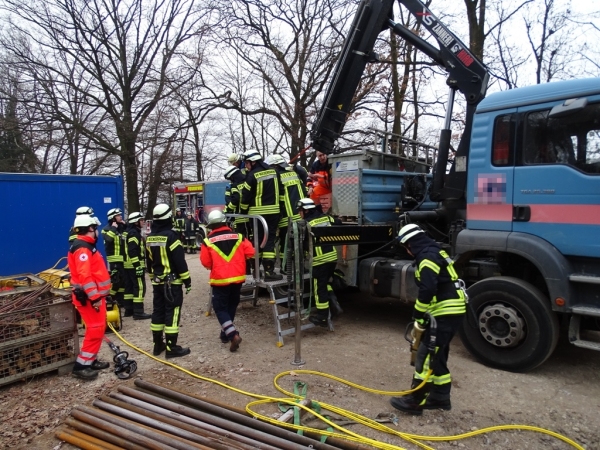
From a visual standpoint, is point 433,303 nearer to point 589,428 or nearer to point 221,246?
point 589,428

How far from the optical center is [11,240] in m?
8.20

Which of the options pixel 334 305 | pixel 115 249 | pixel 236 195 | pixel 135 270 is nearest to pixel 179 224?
pixel 115 249

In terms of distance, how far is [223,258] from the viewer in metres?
5.27

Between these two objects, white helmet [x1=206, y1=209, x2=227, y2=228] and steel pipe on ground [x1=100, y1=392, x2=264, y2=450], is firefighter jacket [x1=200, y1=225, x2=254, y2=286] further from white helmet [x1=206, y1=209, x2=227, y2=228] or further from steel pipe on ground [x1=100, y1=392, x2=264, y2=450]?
steel pipe on ground [x1=100, y1=392, x2=264, y2=450]

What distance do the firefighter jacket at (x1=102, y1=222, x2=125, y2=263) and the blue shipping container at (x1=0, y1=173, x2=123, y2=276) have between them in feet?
7.27

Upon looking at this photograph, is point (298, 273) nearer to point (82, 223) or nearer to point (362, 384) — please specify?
point (362, 384)

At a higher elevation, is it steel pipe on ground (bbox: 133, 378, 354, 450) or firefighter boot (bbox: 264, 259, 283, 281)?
firefighter boot (bbox: 264, 259, 283, 281)

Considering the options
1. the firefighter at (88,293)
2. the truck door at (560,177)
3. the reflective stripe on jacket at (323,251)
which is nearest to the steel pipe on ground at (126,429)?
the firefighter at (88,293)

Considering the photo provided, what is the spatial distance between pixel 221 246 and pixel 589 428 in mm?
3992

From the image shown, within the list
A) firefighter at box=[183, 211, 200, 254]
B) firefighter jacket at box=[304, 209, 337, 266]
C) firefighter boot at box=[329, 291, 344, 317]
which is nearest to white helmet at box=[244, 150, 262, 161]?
firefighter jacket at box=[304, 209, 337, 266]

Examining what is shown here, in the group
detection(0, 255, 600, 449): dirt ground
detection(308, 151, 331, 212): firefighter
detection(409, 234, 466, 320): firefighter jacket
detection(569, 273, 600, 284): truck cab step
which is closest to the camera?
detection(0, 255, 600, 449): dirt ground

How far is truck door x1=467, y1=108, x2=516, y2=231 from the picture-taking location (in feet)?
15.0

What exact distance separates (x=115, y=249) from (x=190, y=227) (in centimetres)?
1024

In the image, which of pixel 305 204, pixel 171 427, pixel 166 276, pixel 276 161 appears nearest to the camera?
pixel 171 427
